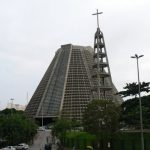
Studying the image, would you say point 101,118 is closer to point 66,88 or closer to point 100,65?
point 100,65

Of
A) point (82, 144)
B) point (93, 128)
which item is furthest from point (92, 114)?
point (82, 144)

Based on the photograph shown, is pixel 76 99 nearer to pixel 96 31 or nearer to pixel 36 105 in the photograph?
pixel 36 105

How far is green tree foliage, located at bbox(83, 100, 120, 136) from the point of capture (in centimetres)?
6425

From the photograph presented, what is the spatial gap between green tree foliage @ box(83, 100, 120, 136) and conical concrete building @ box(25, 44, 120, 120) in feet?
311

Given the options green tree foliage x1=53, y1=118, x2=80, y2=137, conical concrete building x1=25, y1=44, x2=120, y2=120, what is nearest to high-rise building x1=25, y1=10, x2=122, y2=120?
conical concrete building x1=25, y1=44, x2=120, y2=120

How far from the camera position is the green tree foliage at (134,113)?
60.4 m

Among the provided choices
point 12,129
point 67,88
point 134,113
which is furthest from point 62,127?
point 67,88

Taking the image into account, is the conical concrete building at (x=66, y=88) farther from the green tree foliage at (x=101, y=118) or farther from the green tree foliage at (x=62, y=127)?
the green tree foliage at (x=101, y=118)

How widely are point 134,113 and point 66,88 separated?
123m

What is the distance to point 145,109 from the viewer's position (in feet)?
195

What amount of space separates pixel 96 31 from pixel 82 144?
73.1m

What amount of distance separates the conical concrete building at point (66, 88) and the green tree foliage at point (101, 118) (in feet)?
311

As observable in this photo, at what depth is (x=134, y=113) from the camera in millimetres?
60719

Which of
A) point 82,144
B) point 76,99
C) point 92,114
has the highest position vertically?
point 76,99
